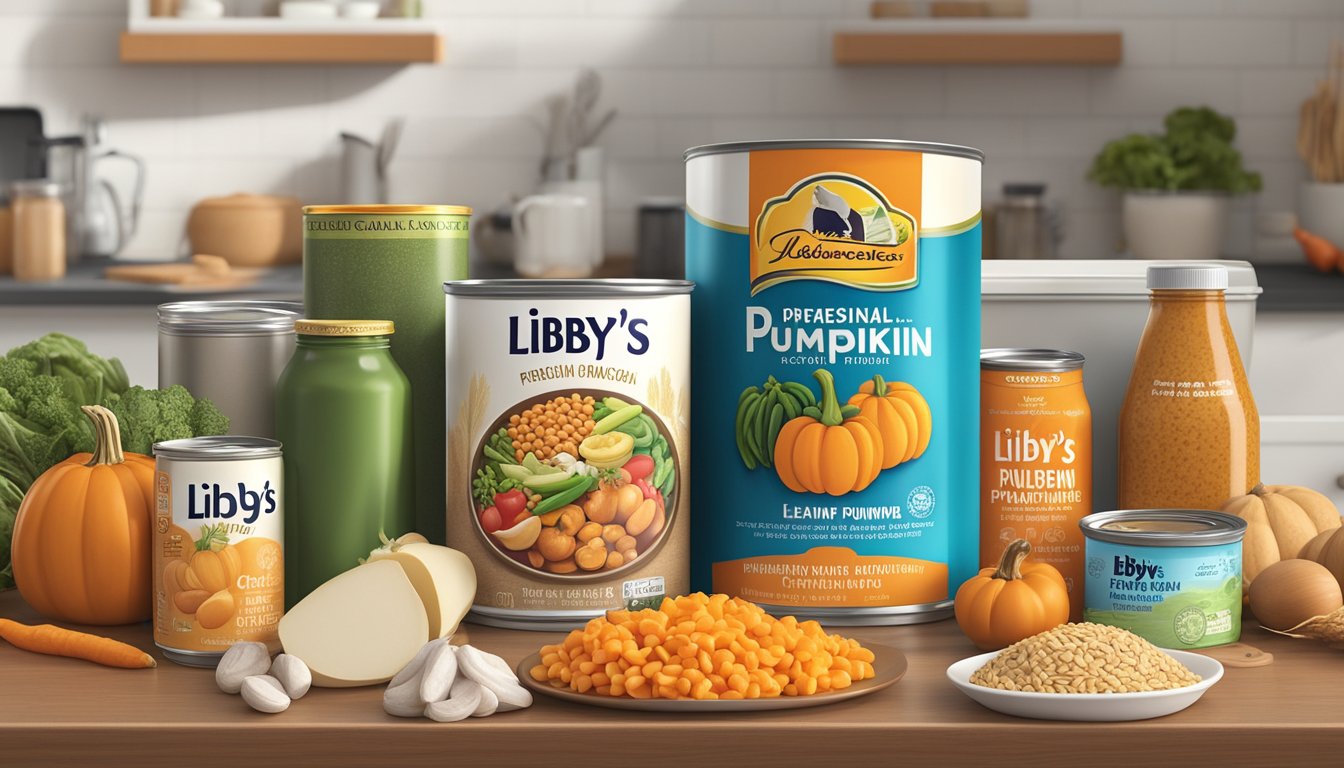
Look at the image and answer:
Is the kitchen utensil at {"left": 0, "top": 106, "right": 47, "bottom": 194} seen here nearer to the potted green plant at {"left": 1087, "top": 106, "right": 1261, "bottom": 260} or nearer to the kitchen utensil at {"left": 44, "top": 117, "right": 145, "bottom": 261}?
the kitchen utensil at {"left": 44, "top": 117, "right": 145, "bottom": 261}

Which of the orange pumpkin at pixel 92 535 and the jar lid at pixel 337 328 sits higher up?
the jar lid at pixel 337 328

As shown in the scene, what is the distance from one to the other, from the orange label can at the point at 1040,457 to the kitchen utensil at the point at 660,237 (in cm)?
240

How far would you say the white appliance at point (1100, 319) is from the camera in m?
1.08

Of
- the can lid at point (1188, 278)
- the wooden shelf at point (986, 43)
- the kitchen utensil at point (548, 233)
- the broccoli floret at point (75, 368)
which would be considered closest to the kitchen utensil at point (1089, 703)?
the can lid at point (1188, 278)

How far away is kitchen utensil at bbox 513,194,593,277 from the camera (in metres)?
3.20

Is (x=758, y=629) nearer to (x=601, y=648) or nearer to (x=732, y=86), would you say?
(x=601, y=648)

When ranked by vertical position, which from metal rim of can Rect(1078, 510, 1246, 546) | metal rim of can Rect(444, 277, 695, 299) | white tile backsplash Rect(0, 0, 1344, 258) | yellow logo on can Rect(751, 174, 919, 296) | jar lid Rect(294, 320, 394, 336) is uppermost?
white tile backsplash Rect(0, 0, 1344, 258)

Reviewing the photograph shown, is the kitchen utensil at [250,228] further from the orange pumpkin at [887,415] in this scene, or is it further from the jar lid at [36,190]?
the orange pumpkin at [887,415]

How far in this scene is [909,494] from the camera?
85 cm

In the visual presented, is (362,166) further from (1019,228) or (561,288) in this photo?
(561,288)

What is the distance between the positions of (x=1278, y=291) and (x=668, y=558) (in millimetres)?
2391

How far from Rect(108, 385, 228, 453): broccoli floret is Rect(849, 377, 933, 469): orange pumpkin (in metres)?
0.39

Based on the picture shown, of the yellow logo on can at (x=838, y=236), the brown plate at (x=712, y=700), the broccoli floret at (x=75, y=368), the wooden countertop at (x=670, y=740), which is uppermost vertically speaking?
the yellow logo on can at (x=838, y=236)

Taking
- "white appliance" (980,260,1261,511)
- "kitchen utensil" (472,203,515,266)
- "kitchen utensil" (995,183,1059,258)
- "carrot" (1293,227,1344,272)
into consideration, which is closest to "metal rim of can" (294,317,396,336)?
"white appliance" (980,260,1261,511)
